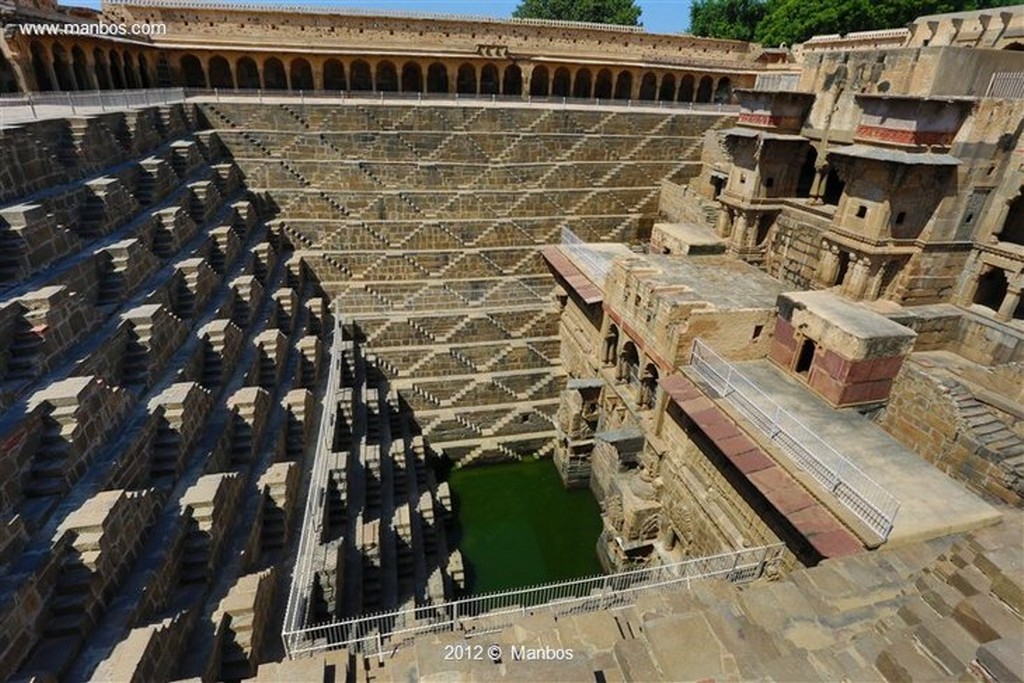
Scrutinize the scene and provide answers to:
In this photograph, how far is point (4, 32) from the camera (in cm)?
1806

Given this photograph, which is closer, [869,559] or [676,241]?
[869,559]

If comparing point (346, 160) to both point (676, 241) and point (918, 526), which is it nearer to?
point (676, 241)

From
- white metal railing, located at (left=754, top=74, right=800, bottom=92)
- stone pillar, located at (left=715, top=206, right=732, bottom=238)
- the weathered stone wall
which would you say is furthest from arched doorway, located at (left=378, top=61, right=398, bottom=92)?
the weathered stone wall

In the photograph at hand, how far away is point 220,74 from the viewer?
2644 cm

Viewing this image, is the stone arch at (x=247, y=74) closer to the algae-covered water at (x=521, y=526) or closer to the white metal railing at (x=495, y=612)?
the algae-covered water at (x=521, y=526)

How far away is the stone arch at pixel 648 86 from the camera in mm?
31478

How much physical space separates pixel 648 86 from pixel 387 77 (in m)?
15.6

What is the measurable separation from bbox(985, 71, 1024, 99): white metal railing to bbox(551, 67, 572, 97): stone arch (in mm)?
21048

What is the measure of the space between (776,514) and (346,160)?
56.9 feet

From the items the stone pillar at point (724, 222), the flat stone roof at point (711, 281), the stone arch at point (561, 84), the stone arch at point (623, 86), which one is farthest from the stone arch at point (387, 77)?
the flat stone roof at point (711, 281)

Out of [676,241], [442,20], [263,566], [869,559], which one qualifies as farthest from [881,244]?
[442,20]

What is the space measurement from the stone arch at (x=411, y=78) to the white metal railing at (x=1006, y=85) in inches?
945

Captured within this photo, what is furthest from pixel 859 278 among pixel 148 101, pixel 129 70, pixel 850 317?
pixel 129 70

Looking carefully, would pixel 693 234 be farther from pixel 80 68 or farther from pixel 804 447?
pixel 80 68
